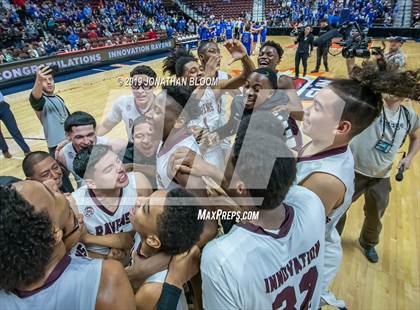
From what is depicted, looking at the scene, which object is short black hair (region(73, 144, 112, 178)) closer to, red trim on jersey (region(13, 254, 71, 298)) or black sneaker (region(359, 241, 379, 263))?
red trim on jersey (region(13, 254, 71, 298))

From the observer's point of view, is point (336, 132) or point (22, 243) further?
point (336, 132)

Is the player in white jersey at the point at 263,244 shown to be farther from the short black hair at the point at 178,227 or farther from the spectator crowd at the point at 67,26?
the spectator crowd at the point at 67,26

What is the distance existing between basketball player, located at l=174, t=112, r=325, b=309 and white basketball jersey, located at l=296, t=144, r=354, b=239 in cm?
33

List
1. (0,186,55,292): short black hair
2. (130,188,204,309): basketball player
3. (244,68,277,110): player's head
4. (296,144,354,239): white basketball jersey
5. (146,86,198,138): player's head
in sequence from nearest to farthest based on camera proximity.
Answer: (0,186,55,292): short black hair < (130,188,204,309): basketball player < (296,144,354,239): white basketball jersey < (146,86,198,138): player's head < (244,68,277,110): player's head

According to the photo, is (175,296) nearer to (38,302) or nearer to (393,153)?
(38,302)

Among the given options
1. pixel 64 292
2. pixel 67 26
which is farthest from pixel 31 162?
pixel 67 26

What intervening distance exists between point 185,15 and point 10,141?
22.8 meters

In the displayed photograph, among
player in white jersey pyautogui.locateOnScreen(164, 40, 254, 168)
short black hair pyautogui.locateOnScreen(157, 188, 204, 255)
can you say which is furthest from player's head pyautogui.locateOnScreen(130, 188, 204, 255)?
player in white jersey pyautogui.locateOnScreen(164, 40, 254, 168)

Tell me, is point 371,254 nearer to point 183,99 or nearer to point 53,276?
point 183,99

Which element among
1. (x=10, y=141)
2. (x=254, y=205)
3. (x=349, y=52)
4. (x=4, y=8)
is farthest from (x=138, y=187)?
(x=4, y=8)

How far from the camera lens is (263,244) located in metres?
1.16

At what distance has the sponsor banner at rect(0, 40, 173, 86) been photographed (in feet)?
31.3

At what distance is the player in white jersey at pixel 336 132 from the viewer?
62.2 inches

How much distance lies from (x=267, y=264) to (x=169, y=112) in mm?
1379
